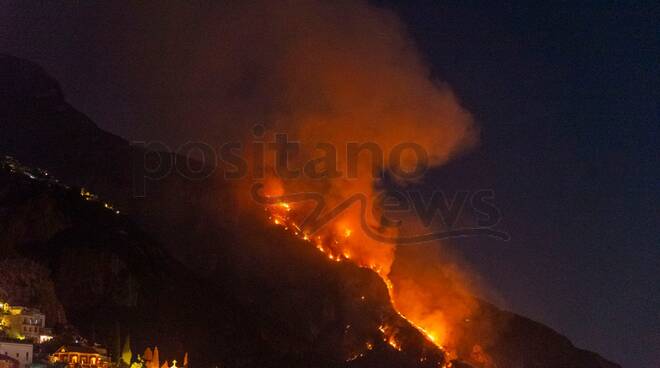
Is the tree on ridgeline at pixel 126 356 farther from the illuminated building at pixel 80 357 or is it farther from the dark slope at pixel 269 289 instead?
the dark slope at pixel 269 289

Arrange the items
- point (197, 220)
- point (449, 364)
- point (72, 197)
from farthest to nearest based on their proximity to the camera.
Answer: point (197, 220), point (449, 364), point (72, 197)

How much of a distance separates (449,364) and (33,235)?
268ft

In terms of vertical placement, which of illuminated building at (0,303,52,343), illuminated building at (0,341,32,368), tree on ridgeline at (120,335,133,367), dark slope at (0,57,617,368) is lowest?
illuminated building at (0,341,32,368)

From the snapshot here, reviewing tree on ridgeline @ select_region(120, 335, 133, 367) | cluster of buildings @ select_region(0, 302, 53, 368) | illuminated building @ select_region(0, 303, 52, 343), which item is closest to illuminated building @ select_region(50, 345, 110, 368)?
cluster of buildings @ select_region(0, 302, 53, 368)

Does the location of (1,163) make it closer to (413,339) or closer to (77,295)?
(77,295)

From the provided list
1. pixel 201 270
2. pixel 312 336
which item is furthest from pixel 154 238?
pixel 312 336

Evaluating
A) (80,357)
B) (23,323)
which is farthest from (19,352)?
(80,357)

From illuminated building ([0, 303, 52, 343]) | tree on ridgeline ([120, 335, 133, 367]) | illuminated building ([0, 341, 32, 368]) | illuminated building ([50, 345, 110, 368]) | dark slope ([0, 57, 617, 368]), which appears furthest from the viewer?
dark slope ([0, 57, 617, 368])

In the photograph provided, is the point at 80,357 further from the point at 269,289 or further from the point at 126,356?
the point at 269,289

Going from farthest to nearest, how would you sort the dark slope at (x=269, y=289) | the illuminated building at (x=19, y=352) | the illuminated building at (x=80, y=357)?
the dark slope at (x=269, y=289) → the illuminated building at (x=80, y=357) → the illuminated building at (x=19, y=352)

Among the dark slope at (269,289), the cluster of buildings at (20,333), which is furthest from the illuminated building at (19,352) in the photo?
the dark slope at (269,289)

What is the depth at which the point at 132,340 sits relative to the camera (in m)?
127

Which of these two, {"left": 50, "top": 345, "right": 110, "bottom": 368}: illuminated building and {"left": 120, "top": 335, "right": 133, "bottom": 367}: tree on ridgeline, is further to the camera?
{"left": 120, "top": 335, "right": 133, "bottom": 367}: tree on ridgeline

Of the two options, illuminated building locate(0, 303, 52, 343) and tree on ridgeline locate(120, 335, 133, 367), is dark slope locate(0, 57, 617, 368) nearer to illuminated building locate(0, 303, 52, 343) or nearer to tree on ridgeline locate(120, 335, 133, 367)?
tree on ridgeline locate(120, 335, 133, 367)
